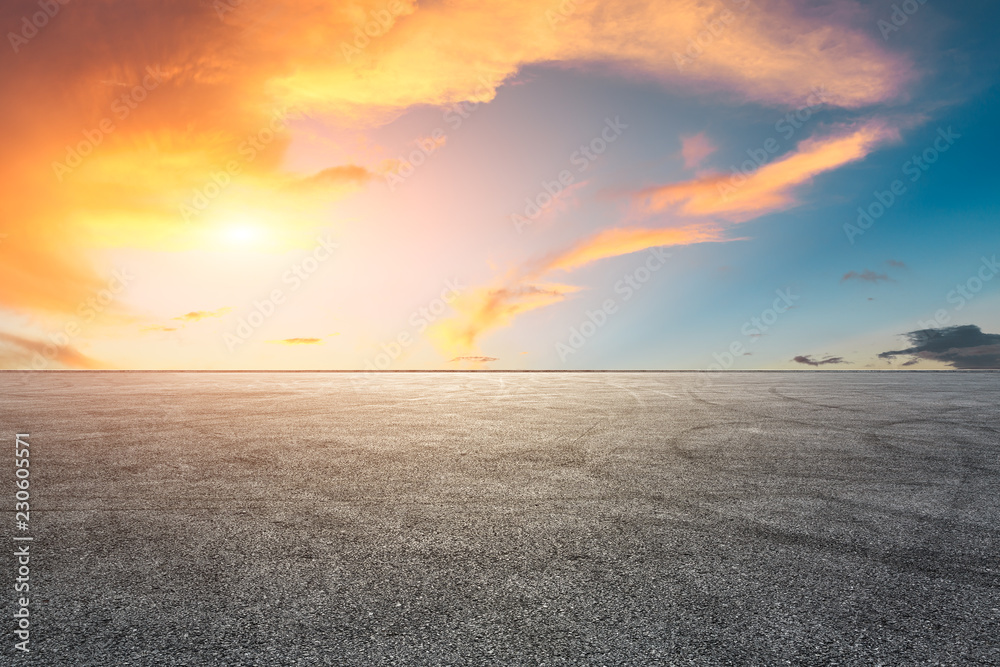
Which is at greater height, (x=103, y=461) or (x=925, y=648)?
(x=103, y=461)

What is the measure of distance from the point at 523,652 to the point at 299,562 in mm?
2364

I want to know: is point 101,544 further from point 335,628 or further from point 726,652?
point 726,652

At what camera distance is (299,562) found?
4844 mm

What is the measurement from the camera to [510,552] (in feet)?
16.6

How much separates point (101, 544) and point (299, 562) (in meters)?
2.09

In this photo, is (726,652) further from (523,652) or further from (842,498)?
(842,498)

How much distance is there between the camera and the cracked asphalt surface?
353cm

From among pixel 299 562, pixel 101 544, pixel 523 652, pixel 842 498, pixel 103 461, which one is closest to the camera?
pixel 523 652

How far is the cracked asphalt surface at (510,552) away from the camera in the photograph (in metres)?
3.53

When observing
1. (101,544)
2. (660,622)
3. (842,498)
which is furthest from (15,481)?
(842,498)

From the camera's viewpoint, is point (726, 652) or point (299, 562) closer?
point (726, 652)

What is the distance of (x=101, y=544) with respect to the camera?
5340 mm

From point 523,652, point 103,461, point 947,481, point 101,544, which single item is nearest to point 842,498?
point 947,481

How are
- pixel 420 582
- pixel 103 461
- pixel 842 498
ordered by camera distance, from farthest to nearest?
pixel 103 461 < pixel 842 498 < pixel 420 582
